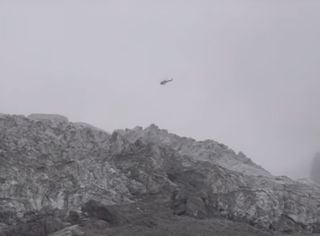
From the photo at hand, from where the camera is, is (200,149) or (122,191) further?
(200,149)

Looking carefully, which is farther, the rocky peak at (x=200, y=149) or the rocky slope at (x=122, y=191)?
the rocky peak at (x=200, y=149)

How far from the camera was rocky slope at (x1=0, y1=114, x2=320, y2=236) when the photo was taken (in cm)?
5000

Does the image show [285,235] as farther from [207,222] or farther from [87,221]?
[87,221]

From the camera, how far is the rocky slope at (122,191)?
50.0m

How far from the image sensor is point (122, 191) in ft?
193

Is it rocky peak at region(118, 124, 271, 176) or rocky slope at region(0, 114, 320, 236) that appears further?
rocky peak at region(118, 124, 271, 176)

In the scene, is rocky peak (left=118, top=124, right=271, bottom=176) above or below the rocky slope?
above

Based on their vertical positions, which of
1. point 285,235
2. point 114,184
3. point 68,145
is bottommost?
point 285,235

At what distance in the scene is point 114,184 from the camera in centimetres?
5938

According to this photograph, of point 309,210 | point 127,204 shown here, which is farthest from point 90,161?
point 309,210

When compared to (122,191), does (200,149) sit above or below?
above

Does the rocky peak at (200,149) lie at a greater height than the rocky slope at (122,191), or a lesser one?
greater

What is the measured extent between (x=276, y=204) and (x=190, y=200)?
10.8 m

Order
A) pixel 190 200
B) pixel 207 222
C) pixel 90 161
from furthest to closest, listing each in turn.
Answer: pixel 90 161, pixel 190 200, pixel 207 222
